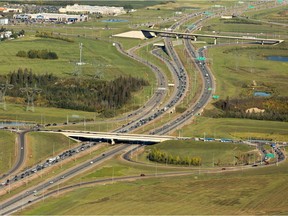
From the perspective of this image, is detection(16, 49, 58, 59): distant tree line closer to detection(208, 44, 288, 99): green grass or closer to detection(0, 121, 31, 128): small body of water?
detection(208, 44, 288, 99): green grass

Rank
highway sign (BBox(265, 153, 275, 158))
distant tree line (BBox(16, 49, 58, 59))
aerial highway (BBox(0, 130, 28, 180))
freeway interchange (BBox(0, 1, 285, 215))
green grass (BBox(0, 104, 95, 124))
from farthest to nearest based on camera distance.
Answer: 1. distant tree line (BBox(16, 49, 58, 59))
2. green grass (BBox(0, 104, 95, 124))
3. highway sign (BBox(265, 153, 275, 158))
4. aerial highway (BBox(0, 130, 28, 180))
5. freeway interchange (BBox(0, 1, 285, 215))

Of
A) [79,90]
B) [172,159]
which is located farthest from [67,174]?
[79,90]

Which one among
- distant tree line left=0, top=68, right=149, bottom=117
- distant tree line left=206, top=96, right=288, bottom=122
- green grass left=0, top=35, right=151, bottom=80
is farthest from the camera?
green grass left=0, top=35, right=151, bottom=80

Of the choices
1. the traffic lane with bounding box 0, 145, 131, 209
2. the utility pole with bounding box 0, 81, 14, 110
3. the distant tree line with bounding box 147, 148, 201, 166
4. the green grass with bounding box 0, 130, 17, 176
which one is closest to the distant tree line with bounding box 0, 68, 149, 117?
the utility pole with bounding box 0, 81, 14, 110

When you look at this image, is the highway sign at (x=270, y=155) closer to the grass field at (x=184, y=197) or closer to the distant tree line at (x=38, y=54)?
the grass field at (x=184, y=197)

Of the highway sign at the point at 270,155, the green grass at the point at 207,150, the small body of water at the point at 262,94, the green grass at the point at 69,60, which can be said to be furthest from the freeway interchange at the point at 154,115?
the small body of water at the point at 262,94

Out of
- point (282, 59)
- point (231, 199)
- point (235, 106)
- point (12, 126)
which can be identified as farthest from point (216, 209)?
point (282, 59)

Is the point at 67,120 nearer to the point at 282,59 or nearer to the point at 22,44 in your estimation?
the point at 22,44
